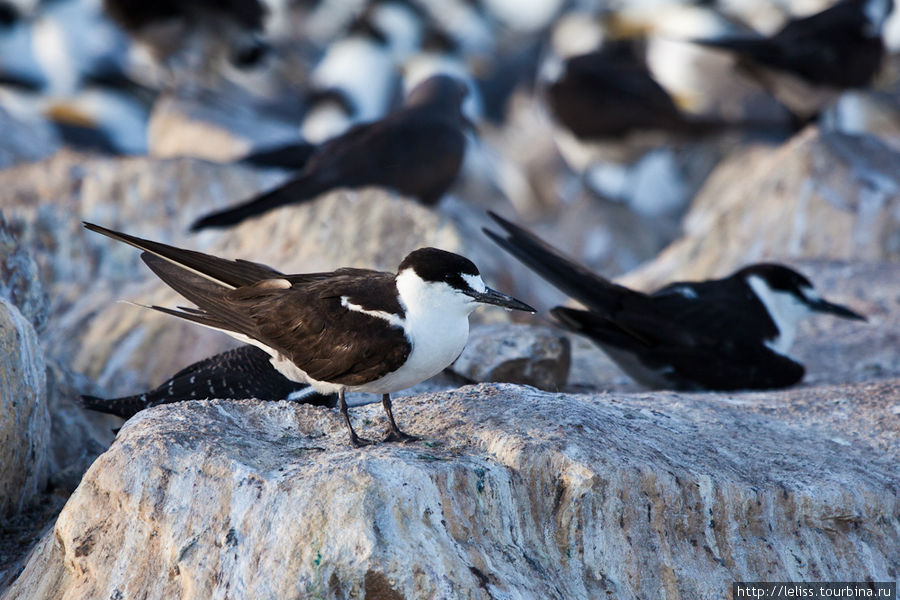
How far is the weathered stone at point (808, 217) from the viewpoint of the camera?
8.15 meters

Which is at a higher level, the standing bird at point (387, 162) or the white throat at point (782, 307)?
the standing bird at point (387, 162)

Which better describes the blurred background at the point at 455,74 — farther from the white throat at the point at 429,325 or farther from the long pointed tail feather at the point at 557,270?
the white throat at the point at 429,325

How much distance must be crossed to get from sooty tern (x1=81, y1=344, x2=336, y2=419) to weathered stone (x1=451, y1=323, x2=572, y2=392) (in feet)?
3.25

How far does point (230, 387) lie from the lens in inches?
Result: 177

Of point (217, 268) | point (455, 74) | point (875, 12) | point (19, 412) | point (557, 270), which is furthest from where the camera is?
point (455, 74)

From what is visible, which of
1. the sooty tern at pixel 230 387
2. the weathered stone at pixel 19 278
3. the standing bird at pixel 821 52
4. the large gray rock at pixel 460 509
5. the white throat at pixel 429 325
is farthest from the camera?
the standing bird at pixel 821 52

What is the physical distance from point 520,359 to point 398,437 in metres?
1.79

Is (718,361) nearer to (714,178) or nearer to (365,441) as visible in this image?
(365,441)

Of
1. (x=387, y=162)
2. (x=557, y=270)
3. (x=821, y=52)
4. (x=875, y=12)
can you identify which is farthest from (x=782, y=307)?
(x=875, y=12)

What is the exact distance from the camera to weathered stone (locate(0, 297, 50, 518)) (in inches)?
158

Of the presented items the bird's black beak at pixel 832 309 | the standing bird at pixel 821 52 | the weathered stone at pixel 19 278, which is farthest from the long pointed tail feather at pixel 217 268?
the standing bird at pixel 821 52

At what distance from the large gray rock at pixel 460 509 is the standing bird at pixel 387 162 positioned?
3.64m

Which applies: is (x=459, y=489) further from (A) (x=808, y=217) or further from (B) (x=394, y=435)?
(A) (x=808, y=217)

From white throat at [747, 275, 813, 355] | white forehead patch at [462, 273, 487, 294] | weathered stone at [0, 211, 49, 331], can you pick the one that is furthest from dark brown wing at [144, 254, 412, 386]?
white throat at [747, 275, 813, 355]
